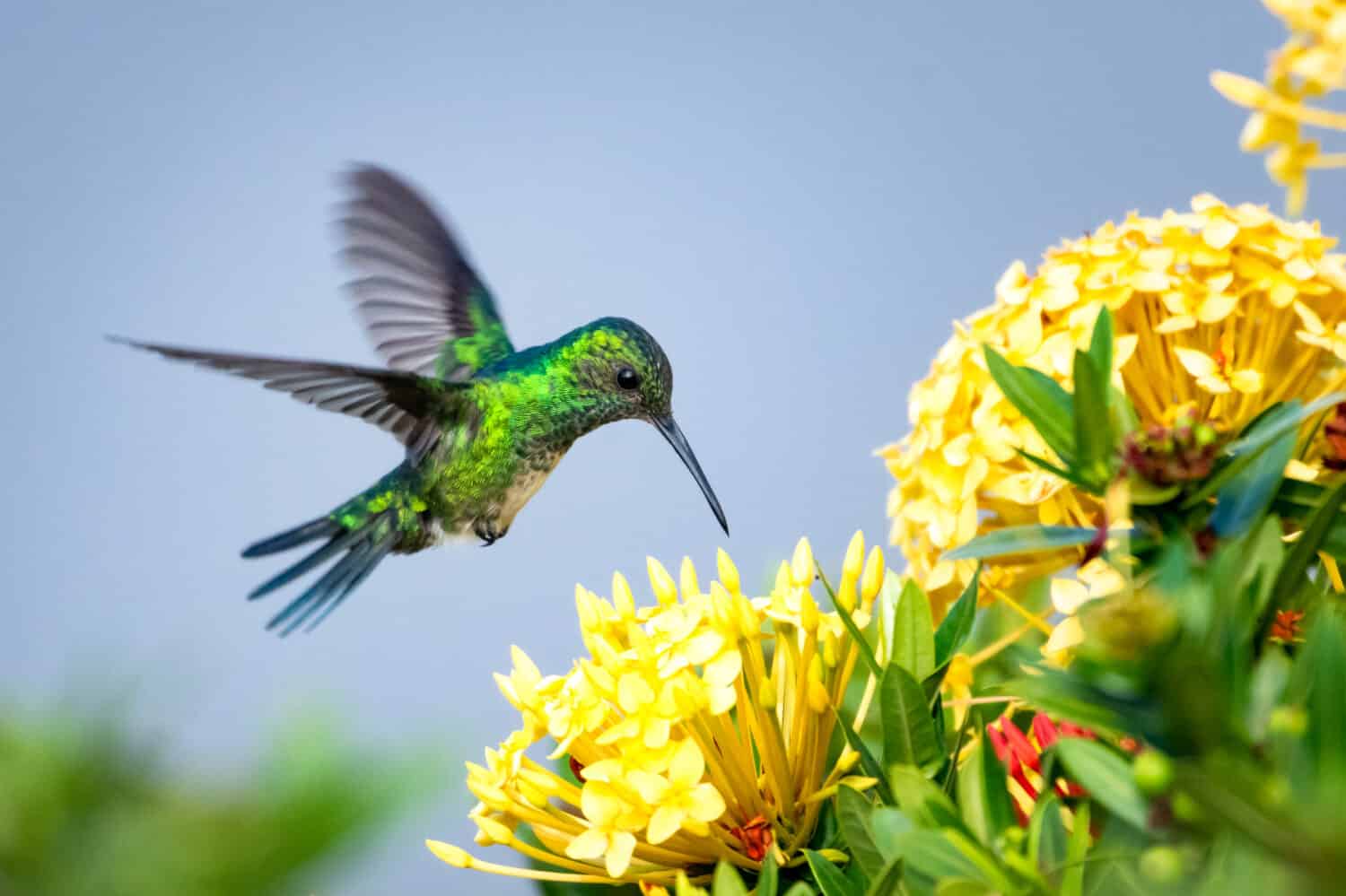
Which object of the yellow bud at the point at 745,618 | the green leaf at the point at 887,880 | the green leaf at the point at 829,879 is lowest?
the green leaf at the point at 829,879

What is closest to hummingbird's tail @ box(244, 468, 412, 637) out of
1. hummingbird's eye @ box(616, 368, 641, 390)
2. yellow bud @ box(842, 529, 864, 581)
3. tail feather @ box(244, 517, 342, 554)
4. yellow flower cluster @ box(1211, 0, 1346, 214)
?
tail feather @ box(244, 517, 342, 554)

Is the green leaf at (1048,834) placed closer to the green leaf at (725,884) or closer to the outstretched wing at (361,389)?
the green leaf at (725,884)

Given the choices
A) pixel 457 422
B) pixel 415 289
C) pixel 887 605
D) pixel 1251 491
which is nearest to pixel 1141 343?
pixel 887 605

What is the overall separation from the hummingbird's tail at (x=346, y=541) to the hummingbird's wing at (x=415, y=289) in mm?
206

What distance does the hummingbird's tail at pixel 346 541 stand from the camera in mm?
1158

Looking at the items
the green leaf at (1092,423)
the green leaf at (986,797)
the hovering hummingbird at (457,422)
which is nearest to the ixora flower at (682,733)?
the green leaf at (986,797)

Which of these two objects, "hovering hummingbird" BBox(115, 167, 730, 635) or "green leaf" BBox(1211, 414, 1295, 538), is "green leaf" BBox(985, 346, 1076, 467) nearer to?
"green leaf" BBox(1211, 414, 1295, 538)

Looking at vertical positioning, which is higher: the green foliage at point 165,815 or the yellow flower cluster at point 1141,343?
the yellow flower cluster at point 1141,343

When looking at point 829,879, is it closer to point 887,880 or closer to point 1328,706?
point 887,880

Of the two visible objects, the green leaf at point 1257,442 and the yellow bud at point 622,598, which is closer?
the green leaf at point 1257,442

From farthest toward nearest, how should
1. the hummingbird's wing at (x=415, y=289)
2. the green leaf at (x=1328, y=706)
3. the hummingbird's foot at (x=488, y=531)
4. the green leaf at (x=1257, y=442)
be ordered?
1. the hummingbird's wing at (x=415, y=289)
2. the hummingbird's foot at (x=488, y=531)
3. the green leaf at (x=1257, y=442)
4. the green leaf at (x=1328, y=706)

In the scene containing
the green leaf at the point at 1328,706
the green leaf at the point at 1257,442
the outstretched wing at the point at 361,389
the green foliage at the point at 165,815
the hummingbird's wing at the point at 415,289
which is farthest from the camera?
the hummingbird's wing at the point at 415,289

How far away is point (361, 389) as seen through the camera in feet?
4.00

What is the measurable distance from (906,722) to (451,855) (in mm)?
302
